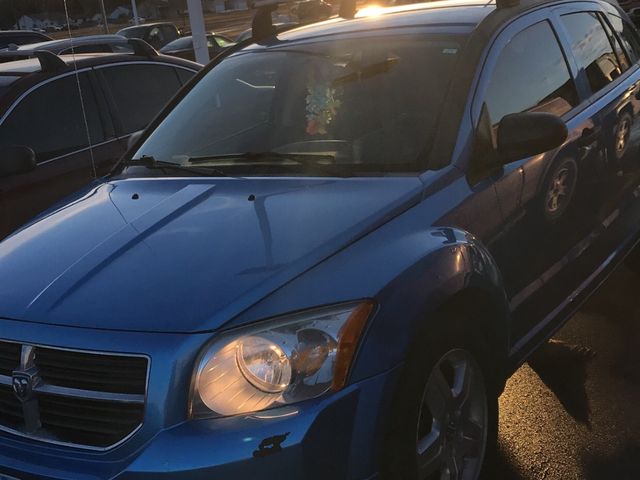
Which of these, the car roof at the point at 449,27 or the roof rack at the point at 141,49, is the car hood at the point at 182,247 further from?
the roof rack at the point at 141,49

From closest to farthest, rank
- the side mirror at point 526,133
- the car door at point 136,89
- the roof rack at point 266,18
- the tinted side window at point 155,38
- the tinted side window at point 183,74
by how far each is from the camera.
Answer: the side mirror at point 526,133
the roof rack at point 266,18
the car door at point 136,89
the tinted side window at point 183,74
the tinted side window at point 155,38

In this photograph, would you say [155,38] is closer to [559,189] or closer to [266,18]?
[266,18]

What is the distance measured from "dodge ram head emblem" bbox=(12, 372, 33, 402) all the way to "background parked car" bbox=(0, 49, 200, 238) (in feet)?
6.94

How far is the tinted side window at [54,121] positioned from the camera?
4695 mm

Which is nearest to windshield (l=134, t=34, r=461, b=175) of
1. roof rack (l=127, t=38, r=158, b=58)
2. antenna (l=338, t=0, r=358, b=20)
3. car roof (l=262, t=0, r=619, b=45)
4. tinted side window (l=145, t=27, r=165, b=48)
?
car roof (l=262, t=0, r=619, b=45)

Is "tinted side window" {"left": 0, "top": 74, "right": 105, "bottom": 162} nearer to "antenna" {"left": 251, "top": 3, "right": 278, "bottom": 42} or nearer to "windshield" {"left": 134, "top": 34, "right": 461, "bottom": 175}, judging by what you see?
"windshield" {"left": 134, "top": 34, "right": 461, "bottom": 175}

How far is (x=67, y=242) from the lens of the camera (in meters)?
2.71

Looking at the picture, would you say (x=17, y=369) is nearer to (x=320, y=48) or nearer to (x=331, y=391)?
(x=331, y=391)

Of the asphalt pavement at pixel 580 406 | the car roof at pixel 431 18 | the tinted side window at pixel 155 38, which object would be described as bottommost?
the asphalt pavement at pixel 580 406

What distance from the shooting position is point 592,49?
4.18m

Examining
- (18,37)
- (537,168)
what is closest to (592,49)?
(537,168)

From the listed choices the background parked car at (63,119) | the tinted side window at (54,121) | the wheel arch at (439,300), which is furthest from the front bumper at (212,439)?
the tinted side window at (54,121)

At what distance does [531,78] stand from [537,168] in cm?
49

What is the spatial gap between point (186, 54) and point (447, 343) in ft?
55.7
